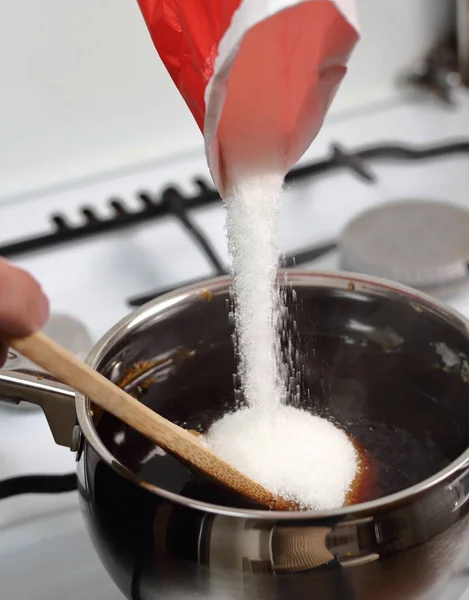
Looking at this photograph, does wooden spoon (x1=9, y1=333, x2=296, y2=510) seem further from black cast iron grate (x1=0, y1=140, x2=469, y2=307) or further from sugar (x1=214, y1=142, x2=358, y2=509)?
black cast iron grate (x1=0, y1=140, x2=469, y2=307)

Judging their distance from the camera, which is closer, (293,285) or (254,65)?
(254,65)

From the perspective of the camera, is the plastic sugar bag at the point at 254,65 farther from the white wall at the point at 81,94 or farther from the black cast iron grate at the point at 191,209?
the white wall at the point at 81,94

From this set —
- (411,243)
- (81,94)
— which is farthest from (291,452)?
(81,94)

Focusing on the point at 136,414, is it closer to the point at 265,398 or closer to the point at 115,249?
the point at 265,398

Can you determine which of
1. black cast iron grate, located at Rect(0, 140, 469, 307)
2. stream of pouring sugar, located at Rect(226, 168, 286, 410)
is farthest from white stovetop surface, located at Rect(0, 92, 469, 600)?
stream of pouring sugar, located at Rect(226, 168, 286, 410)

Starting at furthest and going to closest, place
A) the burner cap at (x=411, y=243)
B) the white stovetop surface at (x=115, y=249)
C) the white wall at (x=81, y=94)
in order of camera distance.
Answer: the white wall at (x=81, y=94) < the burner cap at (x=411, y=243) < the white stovetop surface at (x=115, y=249)

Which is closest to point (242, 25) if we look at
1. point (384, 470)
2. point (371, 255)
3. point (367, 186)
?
point (384, 470)

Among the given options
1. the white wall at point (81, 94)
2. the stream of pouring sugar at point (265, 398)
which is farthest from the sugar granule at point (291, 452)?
the white wall at point (81, 94)
